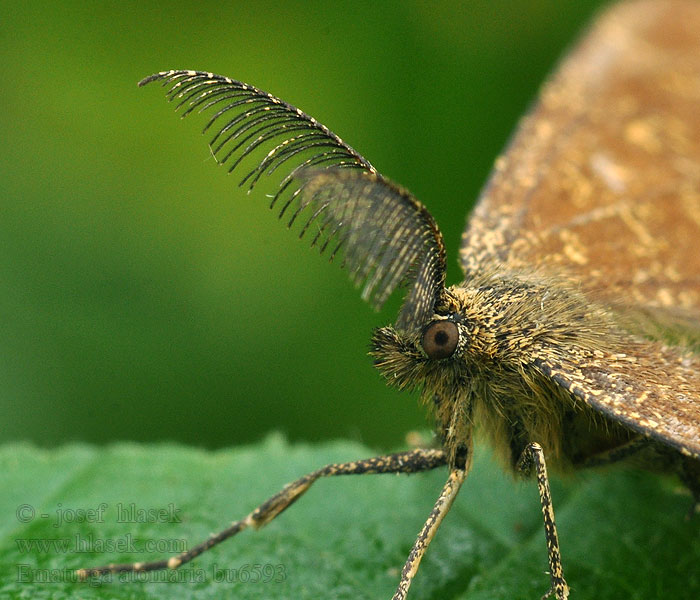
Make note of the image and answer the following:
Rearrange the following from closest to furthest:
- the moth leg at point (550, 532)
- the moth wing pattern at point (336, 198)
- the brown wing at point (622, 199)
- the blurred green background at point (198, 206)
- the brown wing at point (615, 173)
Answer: the moth wing pattern at point (336, 198), the moth leg at point (550, 532), the brown wing at point (622, 199), the brown wing at point (615, 173), the blurred green background at point (198, 206)

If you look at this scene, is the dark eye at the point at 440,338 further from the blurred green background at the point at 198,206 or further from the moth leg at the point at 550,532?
the blurred green background at the point at 198,206

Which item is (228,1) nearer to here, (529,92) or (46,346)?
(529,92)

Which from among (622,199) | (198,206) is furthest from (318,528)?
(198,206)

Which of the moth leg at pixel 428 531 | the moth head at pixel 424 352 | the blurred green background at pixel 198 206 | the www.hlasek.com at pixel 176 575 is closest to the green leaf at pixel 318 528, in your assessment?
the www.hlasek.com at pixel 176 575

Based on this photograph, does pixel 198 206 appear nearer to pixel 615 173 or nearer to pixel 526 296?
pixel 615 173

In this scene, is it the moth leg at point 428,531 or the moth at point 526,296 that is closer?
the moth at point 526,296

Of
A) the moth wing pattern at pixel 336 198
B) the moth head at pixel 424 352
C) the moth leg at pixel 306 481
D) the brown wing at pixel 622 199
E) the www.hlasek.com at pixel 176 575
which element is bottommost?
the www.hlasek.com at pixel 176 575

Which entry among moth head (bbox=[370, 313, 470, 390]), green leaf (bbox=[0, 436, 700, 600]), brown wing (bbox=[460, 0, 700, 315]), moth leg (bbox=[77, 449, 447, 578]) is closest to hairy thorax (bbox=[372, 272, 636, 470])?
moth head (bbox=[370, 313, 470, 390])
